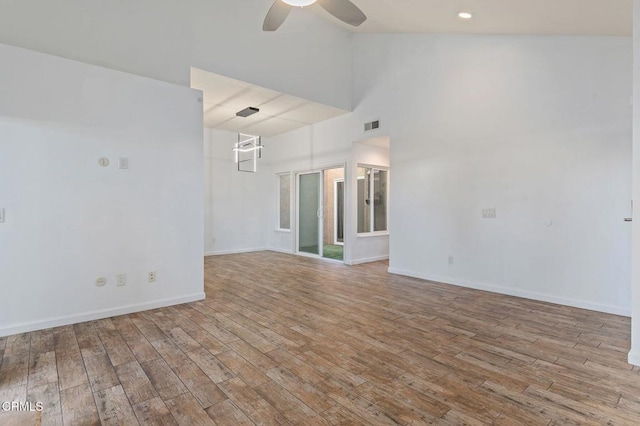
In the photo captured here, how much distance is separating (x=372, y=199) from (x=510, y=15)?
4185 mm

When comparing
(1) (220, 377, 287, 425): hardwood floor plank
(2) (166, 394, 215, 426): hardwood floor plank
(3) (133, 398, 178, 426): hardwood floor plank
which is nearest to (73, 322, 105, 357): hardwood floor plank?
(3) (133, 398, 178, 426): hardwood floor plank

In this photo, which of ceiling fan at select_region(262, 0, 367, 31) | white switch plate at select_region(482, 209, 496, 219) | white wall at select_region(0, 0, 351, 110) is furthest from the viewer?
white switch plate at select_region(482, 209, 496, 219)

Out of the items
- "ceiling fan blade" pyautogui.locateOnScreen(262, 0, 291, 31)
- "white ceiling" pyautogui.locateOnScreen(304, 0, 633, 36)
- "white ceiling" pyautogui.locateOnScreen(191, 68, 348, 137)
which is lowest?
"ceiling fan blade" pyautogui.locateOnScreen(262, 0, 291, 31)

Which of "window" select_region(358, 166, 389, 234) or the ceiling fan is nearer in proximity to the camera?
the ceiling fan

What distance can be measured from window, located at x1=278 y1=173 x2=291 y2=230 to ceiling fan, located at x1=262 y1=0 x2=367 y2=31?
5.47m

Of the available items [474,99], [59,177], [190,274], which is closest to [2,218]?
[59,177]

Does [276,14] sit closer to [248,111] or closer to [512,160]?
[248,111]

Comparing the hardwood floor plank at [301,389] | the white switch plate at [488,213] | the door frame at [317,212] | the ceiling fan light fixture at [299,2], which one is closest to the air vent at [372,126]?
the door frame at [317,212]

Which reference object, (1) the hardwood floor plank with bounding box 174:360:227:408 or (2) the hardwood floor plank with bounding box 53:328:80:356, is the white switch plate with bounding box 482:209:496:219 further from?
(2) the hardwood floor plank with bounding box 53:328:80:356

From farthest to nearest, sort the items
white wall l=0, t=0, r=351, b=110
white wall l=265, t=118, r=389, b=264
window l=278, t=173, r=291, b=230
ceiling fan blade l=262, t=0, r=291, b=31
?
window l=278, t=173, r=291, b=230 < white wall l=265, t=118, r=389, b=264 < white wall l=0, t=0, r=351, b=110 < ceiling fan blade l=262, t=0, r=291, b=31

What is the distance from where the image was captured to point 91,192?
138 inches

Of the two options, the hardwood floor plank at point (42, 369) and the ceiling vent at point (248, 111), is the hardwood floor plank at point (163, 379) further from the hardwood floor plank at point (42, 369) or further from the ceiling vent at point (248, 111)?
the ceiling vent at point (248, 111)

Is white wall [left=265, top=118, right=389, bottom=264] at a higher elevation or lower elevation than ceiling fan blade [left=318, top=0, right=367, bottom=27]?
lower

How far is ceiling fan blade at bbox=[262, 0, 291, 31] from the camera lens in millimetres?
2871
